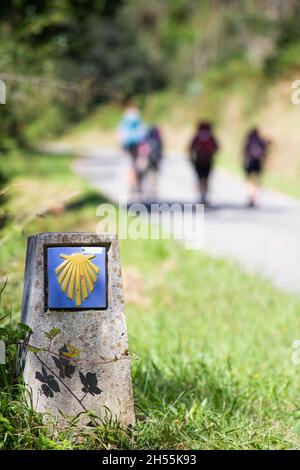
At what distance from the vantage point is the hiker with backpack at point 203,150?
16312 millimetres

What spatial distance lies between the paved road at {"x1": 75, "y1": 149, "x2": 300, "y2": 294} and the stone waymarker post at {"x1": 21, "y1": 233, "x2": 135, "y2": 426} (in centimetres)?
547

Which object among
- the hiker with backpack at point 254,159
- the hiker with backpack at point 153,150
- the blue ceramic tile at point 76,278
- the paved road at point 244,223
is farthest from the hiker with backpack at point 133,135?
the blue ceramic tile at point 76,278

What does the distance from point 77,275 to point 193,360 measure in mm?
2161

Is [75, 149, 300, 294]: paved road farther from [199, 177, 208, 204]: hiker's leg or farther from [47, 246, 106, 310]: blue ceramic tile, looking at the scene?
[47, 246, 106, 310]: blue ceramic tile

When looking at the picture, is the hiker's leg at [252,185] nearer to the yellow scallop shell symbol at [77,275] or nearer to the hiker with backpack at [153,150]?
the hiker with backpack at [153,150]

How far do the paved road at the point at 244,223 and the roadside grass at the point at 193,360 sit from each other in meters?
0.60

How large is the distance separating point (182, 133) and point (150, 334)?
4456 cm

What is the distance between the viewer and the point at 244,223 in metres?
14.9

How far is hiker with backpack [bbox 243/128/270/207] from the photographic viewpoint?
17.6m

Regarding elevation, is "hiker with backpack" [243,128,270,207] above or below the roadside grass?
above

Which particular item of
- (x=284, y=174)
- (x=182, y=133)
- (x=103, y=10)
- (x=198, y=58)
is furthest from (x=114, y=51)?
(x=103, y=10)

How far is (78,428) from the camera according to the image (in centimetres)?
396

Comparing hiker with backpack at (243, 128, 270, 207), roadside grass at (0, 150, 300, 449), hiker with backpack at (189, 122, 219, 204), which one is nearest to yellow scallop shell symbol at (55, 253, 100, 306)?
roadside grass at (0, 150, 300, 449)

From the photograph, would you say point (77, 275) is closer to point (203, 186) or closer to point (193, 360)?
point (193, 360)
